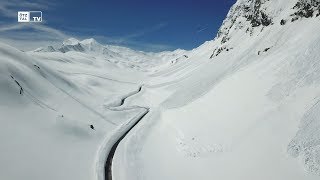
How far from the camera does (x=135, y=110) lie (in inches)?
2116

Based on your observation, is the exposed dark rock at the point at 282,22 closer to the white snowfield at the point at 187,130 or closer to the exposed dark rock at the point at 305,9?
the exposed dark rock at the point at 305,9

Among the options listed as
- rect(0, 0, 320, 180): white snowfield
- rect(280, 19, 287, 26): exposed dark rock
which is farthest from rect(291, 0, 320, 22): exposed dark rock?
rect(0, 0, 320, 180): white snowfield

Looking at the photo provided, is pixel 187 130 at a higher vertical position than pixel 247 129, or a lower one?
higher

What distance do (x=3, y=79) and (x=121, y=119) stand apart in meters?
17.2

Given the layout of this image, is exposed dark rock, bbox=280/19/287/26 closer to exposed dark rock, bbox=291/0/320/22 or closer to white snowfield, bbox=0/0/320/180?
exposed dark rock, bbox=291/0/320/22

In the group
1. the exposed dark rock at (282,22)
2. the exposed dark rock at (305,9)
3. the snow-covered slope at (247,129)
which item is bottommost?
the snow-covered slope at (247,129)

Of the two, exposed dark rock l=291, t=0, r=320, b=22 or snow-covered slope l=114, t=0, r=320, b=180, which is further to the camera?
exposed dark rock l=291, t=0, r=320, b=22

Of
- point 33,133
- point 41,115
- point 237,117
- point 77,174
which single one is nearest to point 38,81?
point 41,115

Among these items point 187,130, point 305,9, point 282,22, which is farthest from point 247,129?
point 282,22

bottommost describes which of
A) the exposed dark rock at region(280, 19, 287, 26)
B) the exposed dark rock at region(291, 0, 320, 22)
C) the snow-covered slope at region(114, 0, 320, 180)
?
the snow-covered slope at region(114, 0, 320, 180)

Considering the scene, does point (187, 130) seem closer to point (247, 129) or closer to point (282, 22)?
point (247, 129)

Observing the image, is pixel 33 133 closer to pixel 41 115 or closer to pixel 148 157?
pixel 41 115

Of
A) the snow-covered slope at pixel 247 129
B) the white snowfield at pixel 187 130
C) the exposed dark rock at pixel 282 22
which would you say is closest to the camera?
the snow-covered slope at pixel 247 129

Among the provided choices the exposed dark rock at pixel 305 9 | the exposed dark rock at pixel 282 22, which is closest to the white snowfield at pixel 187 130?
the exposed dark rock at pixel 305 9
